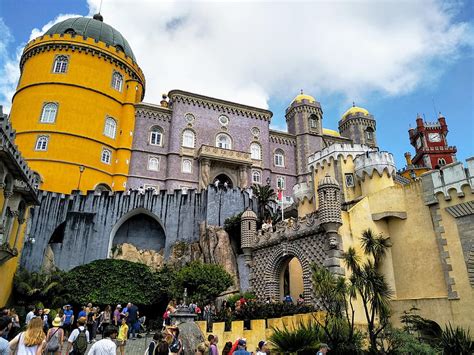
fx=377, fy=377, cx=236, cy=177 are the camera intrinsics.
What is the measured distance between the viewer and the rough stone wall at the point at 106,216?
82.8ft

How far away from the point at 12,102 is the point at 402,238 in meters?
35.2

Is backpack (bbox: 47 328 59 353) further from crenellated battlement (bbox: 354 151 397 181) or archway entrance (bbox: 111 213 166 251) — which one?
archway entrance (bbox: 111 213 166 251)

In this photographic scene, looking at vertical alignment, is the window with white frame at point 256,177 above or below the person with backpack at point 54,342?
above

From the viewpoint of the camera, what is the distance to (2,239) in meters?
17.0

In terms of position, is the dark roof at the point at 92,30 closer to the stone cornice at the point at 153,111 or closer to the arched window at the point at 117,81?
the arched window at the point at 117,81

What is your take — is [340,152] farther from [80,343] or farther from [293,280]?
[80,343]

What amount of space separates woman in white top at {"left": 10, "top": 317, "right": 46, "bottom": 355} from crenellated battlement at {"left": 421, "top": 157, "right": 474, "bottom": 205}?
58.4ft

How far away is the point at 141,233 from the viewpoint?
93.8ft

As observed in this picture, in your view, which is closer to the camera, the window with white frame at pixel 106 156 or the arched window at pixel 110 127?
the window with white frame at pixel 106 156

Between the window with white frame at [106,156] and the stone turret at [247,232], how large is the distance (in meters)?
16.1

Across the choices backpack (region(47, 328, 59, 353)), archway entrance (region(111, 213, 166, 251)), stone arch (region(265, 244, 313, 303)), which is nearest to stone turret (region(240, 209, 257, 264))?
stone arch (region(265, 244, 313, 303))

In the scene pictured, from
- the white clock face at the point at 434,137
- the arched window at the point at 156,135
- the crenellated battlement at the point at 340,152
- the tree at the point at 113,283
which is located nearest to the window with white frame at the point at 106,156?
the arched window at the point at 156,135

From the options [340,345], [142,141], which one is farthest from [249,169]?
[340,345]

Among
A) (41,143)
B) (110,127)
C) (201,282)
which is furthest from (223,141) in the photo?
(201,282)
